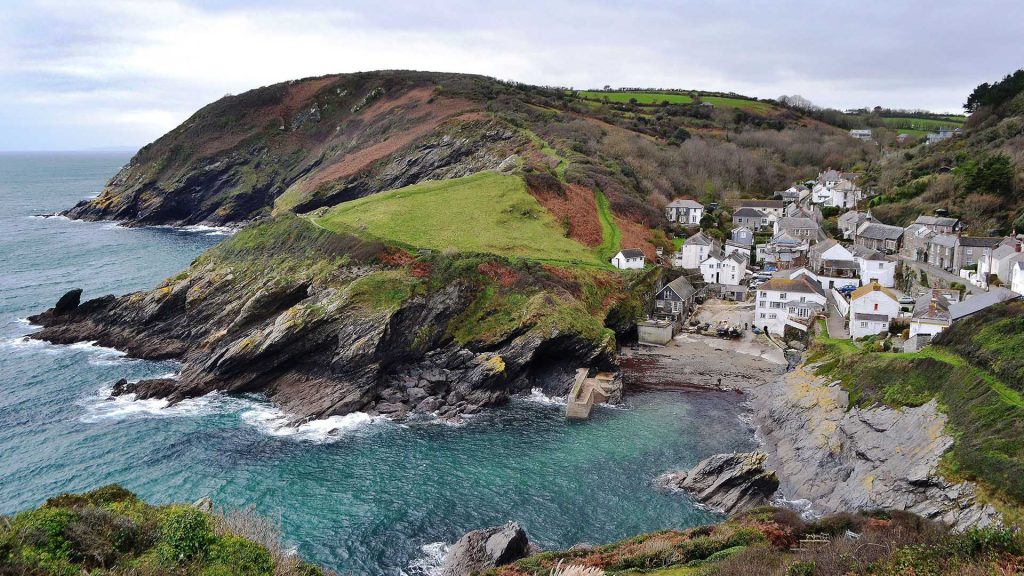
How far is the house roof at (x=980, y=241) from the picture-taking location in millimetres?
64438

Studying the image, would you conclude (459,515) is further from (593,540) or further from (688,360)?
(688,360)

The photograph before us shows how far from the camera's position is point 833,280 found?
69125 millimetres

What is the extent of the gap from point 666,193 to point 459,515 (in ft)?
286

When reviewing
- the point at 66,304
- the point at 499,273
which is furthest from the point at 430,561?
the point at 66,304

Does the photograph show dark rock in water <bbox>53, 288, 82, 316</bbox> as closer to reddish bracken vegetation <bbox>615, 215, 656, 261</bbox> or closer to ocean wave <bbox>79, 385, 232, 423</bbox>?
ocean wave <bbox>79, 385, 232, 423</bbox>

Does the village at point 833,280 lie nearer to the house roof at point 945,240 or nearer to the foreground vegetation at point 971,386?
the house roof at point 945,240

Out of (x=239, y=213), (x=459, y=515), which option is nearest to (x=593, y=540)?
(x=459, y=515)

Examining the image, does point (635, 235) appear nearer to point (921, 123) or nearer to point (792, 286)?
point (792, 286)

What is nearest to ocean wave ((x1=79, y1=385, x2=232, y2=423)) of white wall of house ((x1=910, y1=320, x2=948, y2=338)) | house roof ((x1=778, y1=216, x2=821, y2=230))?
white wall of house ((x1=910, y1=320, x2=948, y2=338))

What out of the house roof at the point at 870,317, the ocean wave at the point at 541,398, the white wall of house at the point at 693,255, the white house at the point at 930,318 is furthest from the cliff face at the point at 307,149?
the white house at the point at 930,318

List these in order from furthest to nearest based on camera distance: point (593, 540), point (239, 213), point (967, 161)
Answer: point (239, 213) < point (967, 161) < point (593, 540)

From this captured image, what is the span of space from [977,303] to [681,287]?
30155 mm

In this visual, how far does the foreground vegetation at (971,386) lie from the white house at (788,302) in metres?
15.1

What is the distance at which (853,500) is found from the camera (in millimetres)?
34250
